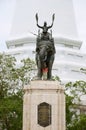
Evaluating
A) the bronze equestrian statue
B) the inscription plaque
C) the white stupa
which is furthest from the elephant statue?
the white stupa

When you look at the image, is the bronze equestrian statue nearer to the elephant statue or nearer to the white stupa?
the elephant statue

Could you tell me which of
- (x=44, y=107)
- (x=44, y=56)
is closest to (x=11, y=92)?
(x=44, y=56)

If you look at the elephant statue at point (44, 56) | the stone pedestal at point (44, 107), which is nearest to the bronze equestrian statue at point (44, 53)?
the elephant statue at point (44, 56)

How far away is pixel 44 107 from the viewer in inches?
790

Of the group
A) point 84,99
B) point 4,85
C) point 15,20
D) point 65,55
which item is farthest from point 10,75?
point 15,20

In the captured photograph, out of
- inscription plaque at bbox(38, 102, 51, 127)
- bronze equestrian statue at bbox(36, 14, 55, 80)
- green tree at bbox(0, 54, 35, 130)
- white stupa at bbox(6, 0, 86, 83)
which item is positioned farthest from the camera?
white stupa at bbox(6, 0, 86, 83)

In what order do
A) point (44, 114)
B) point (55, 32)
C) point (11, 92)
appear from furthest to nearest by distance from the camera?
1. point (55, 32)
2. point (11, 92)
3. point (44, 114)

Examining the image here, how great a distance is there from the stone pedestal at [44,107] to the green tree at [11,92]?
23.6 ft

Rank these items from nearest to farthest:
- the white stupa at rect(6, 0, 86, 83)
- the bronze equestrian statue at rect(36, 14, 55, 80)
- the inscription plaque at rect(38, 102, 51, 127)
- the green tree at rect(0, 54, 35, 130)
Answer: the inscription plaque at rect(38, 102, 51, 127) < the bronze equestrian statue at rect(36, 14, 55, 80) < the green tree at rect(0, 54, 35, 130) < the white stupa at rect(6, 0, 86, 83)

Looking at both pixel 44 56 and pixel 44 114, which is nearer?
pixel 44 114

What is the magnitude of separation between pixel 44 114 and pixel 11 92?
10.6 metres

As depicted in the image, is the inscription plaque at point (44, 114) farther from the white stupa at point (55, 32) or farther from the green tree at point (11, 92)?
the white stupa at point (55, 32)

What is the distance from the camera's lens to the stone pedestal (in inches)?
786

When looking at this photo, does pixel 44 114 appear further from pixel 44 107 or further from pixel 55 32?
pixel 55 32
